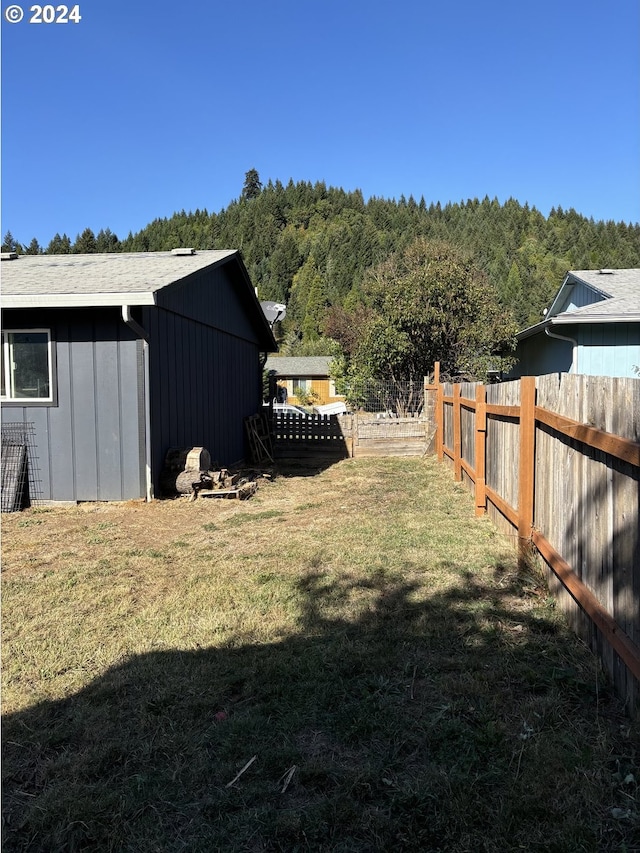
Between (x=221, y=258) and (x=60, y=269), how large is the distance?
8.21 ft

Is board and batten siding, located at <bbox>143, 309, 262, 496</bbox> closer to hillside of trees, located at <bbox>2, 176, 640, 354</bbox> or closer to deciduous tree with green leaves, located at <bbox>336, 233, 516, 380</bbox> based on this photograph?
deciduous tree with green leaves, located at <bbox>336, 233, 516, 380</bbox>

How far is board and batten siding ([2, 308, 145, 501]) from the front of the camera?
23.7 feet

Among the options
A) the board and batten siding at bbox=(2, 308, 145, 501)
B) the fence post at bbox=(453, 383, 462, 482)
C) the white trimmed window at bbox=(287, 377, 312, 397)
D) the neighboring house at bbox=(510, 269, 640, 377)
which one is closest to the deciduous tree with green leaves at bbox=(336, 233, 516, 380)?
the neighboring house at bbox=(510, 269, 640, 377)

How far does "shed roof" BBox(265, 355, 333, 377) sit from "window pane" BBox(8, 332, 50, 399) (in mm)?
33692

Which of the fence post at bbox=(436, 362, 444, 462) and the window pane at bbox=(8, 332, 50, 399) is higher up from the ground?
the window pane at bbox=(8, 332, 50, 399)

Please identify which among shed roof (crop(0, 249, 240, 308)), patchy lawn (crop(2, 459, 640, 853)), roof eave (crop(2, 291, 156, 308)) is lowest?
patchy lawn (crop(2, 459, 640, 853))

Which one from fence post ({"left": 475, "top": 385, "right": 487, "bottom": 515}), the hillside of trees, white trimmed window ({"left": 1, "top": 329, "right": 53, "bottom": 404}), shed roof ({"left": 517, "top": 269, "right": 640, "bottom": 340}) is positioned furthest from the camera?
the hillside of trees

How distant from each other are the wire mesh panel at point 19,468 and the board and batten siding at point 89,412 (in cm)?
8

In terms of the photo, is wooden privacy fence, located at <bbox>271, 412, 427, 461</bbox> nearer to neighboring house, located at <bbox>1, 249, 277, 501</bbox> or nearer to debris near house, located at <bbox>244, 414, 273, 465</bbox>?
debris near house, located at <bbox>244, 414, 273, 465</bbox>

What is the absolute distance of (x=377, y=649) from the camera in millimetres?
3180

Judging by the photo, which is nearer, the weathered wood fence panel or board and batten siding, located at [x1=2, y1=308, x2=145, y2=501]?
board and batten siding, located at [x1=2, y1=308, x2=145, y2=501]

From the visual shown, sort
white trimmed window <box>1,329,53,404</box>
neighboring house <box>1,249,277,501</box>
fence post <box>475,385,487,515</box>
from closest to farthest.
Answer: fence post <box>475,385,487,515</box> < neighboring house <box>1,249,277,501</box> < white trimmed window <box>1,329,53,404</box>

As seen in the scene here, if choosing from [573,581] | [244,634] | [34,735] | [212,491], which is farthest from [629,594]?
[212,491]

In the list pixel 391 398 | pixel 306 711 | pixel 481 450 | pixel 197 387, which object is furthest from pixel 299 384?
pixel 306 711
